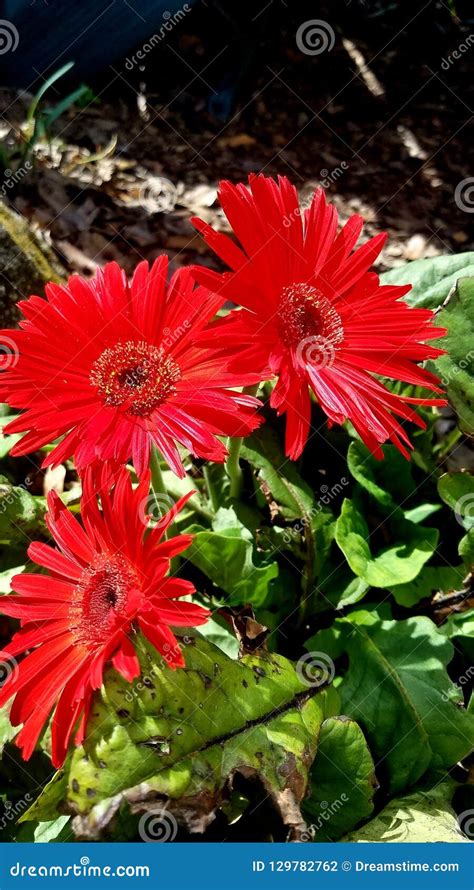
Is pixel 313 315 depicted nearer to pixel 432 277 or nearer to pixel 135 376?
pixel 135 376

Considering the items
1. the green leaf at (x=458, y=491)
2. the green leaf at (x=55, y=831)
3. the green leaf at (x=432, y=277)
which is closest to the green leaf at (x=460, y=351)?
the green leaf at (x=458, y=491)

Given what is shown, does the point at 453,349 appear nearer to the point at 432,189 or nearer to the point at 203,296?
the point at 203,296

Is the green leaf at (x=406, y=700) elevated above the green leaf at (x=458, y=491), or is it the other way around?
the green leaf at (x=458, y=491)
